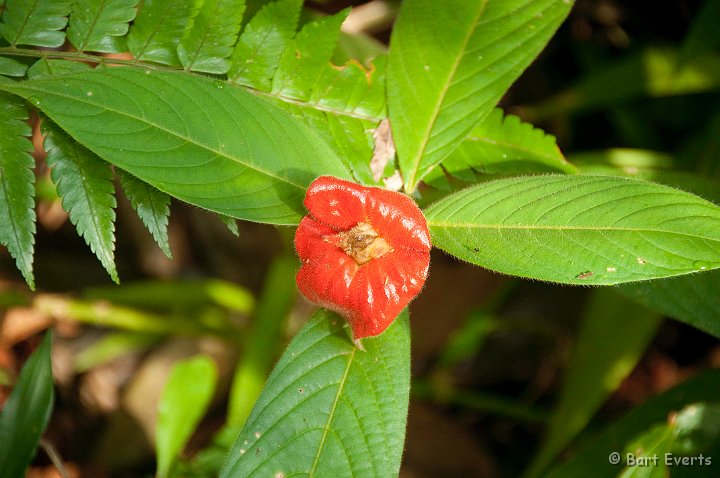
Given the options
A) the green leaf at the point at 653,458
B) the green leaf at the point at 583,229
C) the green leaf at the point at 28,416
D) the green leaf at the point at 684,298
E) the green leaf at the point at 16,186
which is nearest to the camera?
the green leaf at the point at 583,229

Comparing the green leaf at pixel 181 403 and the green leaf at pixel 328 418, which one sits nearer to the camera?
the green leaf at pixel 328 418

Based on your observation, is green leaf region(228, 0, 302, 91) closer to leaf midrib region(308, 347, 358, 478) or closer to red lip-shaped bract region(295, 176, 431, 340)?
red lip-shaped bract region(295, 176, 431, 340)

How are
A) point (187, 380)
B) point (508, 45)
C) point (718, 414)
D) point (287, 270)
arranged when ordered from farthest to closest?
point (287, 270)
point (187, 380)
point (718, 414)
point (508, 45)

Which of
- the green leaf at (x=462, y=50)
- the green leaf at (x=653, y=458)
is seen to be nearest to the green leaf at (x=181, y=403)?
the green leaf at (x=462, y=50)

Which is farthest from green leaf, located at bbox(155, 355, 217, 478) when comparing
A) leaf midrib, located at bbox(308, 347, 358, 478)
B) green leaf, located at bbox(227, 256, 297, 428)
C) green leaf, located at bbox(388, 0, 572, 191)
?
green leaf, located at bbox(388, 0, 572, 191)

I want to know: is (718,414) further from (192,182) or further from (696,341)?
(192,182)

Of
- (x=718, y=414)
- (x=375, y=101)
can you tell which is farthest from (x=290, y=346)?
(x=718, y=414)

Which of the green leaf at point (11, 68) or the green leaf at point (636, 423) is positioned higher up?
the green leaf at point (11, 68)

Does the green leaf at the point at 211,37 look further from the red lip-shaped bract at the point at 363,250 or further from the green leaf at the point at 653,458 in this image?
the green leaf at the point at 653,458
